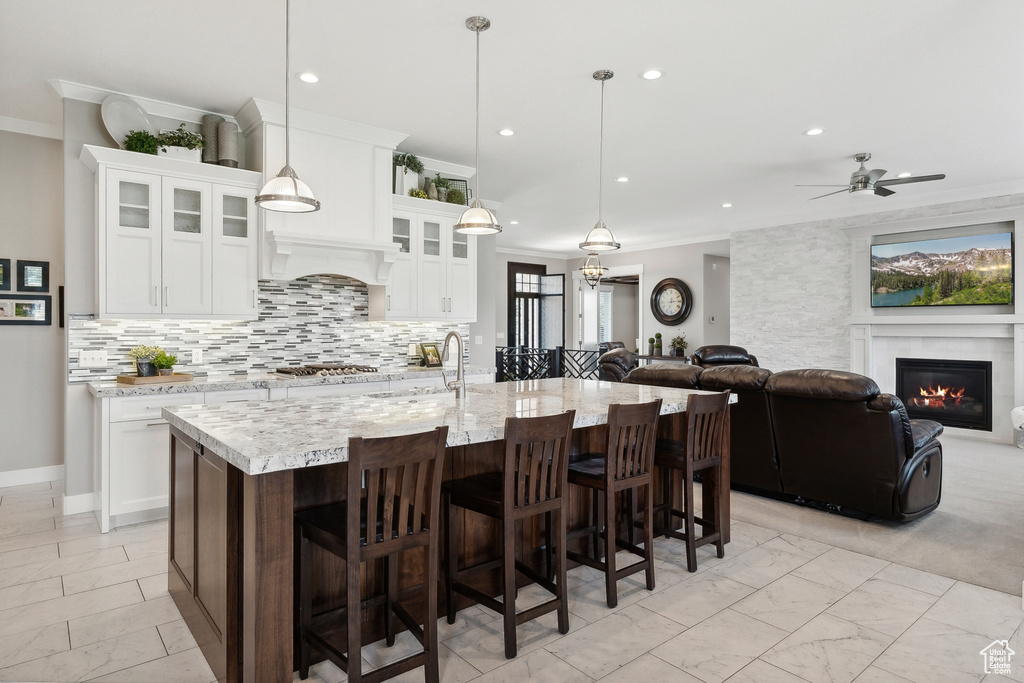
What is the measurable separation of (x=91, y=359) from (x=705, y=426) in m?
4.12

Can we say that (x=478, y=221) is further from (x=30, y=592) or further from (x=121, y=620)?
(x=30, y=592)

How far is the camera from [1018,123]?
4.54 meters

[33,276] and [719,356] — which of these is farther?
[719,356]

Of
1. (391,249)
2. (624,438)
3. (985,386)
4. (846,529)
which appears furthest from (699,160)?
(985,386)

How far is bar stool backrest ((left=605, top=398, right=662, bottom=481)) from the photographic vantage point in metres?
2.61

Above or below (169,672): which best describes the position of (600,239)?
above

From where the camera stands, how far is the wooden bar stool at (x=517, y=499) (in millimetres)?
2227

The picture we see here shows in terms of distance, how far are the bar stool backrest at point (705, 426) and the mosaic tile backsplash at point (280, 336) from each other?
3.12m

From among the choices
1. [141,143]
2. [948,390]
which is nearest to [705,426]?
[141,143]

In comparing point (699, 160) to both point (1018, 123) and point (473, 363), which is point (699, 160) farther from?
point (473, 363)

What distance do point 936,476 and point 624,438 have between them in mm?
2811

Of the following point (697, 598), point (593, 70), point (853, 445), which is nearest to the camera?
point (697, 598)

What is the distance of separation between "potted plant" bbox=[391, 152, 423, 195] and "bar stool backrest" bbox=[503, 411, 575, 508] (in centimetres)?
339

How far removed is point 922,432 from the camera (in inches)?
150
